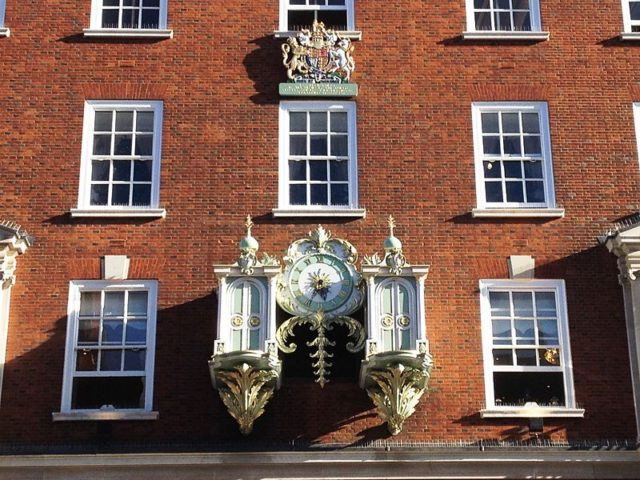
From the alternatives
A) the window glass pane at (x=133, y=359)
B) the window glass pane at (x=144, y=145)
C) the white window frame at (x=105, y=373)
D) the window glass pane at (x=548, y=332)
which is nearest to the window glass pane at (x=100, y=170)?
the window glass pane at (x=144, y=145)

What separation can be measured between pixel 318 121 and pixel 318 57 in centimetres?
115

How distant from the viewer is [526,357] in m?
18.0

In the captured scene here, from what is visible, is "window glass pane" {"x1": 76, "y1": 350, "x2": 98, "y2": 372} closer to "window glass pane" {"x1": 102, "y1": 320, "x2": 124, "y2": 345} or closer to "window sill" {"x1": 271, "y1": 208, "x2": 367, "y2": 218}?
"window glass pane" {"x1": 102, "y1": 320, "x2": 124, "y2": 345}

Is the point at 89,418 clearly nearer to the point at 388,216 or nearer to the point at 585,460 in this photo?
the point at 388,216

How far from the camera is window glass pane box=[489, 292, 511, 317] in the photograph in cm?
1817

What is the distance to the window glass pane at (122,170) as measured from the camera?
19.0m

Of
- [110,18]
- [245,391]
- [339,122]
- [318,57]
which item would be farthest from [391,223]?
[110,18]

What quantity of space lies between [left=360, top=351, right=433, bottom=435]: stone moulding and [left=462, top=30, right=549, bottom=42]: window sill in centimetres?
628

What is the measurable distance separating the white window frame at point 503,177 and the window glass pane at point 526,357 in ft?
7.33

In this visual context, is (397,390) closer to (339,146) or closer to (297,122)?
(339,146)

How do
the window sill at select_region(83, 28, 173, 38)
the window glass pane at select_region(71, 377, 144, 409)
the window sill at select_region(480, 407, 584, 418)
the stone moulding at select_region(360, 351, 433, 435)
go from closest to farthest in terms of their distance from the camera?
the stone moulding at select_region(360, 351, 433, 435) → the window sill at select_region(480, 407, 584, 418) → the window glass pane at select_region(71, 377, 144, 409) → the window sill at select_region(83, 28, 173, 38)

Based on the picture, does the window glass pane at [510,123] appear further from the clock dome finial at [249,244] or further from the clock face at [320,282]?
the clock dome finial at [249,244]

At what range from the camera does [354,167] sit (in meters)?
19.0

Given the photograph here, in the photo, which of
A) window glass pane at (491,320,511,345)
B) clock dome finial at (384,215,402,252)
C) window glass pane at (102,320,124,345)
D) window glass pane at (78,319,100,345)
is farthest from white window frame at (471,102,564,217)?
window glass pane at (78,319,100,345)
